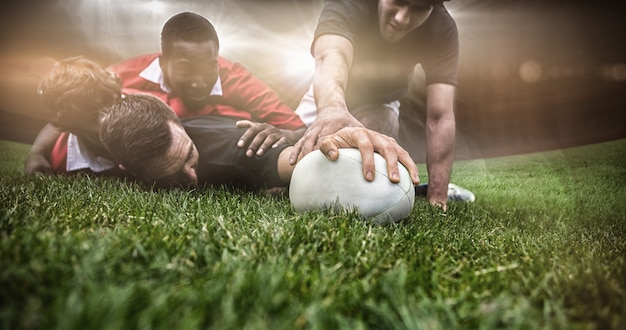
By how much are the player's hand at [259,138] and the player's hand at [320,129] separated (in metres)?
0.39

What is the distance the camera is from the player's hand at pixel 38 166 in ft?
9.68

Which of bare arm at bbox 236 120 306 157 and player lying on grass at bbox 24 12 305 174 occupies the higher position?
player lying on grass at bbox 24 12 305 174

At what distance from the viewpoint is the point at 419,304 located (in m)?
0.93

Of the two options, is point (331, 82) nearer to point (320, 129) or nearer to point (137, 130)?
point (320, 129)

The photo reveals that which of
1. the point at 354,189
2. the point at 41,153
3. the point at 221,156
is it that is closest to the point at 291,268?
the point at 354,189

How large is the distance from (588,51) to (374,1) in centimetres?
120

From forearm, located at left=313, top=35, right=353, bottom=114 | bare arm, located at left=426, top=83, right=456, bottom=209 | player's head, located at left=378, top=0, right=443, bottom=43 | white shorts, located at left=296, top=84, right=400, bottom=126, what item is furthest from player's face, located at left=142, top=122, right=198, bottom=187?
bare arm, located at left=426, top=83, right=456, bottom=209

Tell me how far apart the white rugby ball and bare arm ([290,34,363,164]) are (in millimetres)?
424

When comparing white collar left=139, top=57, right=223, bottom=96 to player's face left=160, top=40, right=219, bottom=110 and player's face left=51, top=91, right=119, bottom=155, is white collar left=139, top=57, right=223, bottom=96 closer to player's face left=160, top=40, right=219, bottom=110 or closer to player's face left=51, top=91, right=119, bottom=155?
player's face left=160, top=40, right=219, bottom=110

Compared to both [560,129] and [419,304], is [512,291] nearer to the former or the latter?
[419,304]

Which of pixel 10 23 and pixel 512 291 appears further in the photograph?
pixel 10 23

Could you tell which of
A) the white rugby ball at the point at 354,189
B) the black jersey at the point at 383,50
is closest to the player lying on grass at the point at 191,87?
the black jersey at the point at 383,50

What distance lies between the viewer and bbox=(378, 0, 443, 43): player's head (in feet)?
8.30

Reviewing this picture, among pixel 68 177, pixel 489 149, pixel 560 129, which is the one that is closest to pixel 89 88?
pixel 68 177
